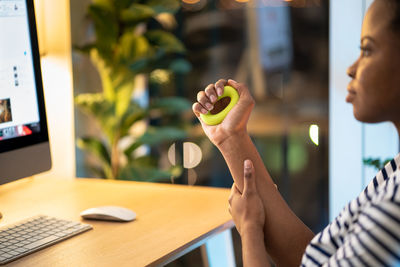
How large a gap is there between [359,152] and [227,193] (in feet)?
3.96

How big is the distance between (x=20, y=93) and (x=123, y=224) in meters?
0.38

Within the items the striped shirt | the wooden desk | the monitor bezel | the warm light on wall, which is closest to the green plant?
the warm light on wall

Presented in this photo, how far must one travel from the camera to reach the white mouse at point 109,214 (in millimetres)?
1253

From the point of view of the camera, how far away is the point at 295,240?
1174 millimetres

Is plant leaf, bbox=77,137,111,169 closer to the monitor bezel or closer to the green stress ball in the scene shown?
the monitor bezel

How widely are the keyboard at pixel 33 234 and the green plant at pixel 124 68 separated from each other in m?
1.34

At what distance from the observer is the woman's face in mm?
881

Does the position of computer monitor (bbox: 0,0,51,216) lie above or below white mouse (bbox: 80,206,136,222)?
above

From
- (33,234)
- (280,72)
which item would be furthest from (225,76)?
(33,234)

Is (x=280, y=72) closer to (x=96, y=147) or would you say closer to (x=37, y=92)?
(x=96, y=147)

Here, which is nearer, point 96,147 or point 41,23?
point 41,23

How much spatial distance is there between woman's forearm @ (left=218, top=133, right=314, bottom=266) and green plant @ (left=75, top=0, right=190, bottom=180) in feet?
4.47

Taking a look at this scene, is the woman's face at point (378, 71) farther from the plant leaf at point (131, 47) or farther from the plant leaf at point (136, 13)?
the plant leaf at point (131, 47)

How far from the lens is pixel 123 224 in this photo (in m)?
1.25
